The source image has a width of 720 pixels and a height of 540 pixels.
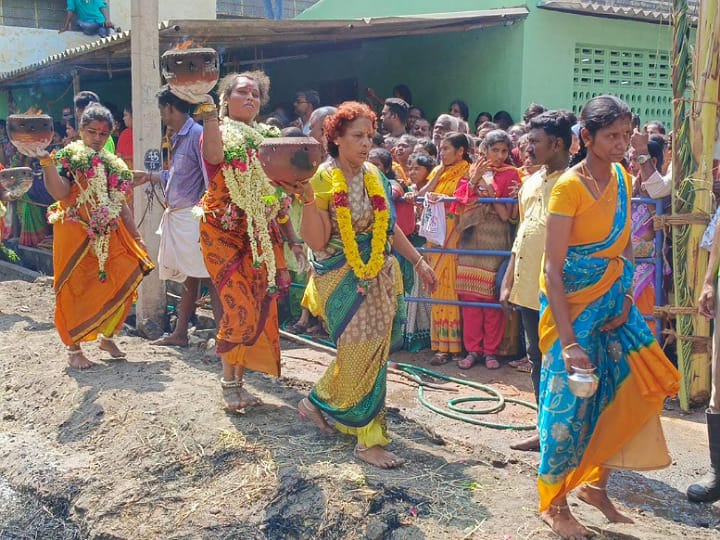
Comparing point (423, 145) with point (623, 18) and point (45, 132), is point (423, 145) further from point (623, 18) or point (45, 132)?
point (623, 18)

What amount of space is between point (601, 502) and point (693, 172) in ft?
8.77

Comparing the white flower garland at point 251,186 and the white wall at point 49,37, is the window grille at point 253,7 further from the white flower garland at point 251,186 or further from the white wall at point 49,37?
the white flower garland at point 251,186

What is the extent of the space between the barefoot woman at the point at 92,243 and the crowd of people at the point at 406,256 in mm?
15

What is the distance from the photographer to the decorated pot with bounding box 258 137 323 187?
3613 mm

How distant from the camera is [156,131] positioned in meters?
7.29

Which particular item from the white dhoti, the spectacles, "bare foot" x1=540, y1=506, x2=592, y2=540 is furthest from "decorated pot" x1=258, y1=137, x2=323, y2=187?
the spectacles

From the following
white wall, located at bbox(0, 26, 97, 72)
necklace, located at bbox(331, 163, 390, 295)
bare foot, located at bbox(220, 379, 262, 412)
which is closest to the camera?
necklace, located at bbox(331, 163, 390, 295)

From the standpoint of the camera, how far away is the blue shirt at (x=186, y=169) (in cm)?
605

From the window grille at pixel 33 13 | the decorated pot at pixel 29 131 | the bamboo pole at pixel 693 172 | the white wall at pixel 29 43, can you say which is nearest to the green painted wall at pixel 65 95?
the white wall at pixel 29 43

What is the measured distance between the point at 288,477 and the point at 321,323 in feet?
12.9

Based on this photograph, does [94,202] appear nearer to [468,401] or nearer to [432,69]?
[468,401]

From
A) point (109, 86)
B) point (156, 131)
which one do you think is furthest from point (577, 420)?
point (109, 86)

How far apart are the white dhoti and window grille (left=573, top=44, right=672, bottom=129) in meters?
6.79

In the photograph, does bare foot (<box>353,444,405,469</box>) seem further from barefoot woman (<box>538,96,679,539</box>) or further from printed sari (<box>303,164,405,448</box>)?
barefoot woman (<box>538,96,679,539</box>)
